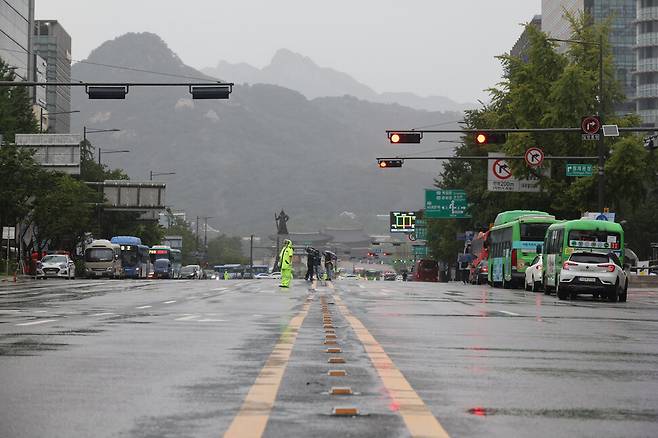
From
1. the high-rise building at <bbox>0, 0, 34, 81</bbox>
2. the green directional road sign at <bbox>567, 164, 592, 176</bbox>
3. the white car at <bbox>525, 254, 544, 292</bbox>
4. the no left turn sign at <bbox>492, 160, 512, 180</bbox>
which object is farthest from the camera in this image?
the high-rise building at <bbox>0, 0, 34, 81</bbox>

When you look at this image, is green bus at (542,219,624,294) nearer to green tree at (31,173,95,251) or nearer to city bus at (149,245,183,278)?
green tree at (31,173,95,251)

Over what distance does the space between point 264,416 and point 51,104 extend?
18408 cm

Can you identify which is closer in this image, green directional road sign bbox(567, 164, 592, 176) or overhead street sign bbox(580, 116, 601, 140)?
overhead street sign bbox(580, 116, 601, 140)

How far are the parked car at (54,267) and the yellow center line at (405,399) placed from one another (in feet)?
201

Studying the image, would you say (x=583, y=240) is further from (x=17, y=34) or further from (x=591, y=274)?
(x=17, y=34)

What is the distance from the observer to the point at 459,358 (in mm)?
13242

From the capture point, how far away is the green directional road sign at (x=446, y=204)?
94.1 m

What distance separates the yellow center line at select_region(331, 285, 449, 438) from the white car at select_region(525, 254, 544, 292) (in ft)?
115

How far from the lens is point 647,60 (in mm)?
155750

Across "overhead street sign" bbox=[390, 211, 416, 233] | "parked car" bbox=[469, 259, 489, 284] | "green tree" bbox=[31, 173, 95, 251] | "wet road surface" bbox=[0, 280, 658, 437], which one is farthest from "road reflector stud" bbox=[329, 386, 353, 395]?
"overhead street sign" bbox=[390, 211, 416, 233]

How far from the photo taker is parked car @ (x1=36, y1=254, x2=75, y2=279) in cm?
7388

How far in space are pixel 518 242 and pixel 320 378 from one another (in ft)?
151

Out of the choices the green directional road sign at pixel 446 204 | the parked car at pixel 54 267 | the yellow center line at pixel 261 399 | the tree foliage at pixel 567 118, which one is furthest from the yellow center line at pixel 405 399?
the green directional road sign at pixel 446 204

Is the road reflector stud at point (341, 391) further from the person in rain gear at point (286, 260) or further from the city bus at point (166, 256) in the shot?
the city bus at point (166, 256)
